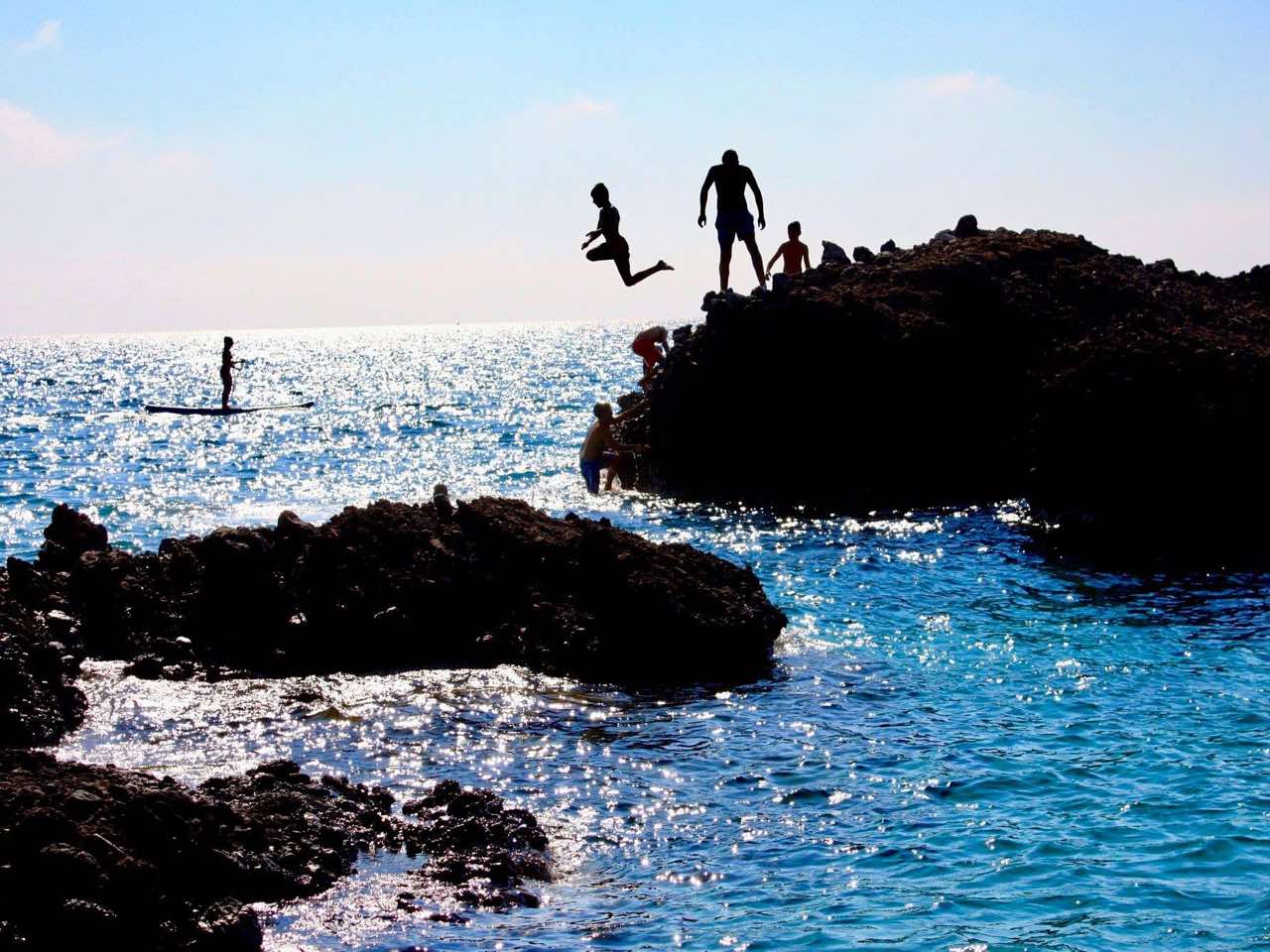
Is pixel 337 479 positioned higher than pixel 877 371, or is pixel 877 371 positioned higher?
pixel 877 371

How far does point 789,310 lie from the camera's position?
29.9 meters

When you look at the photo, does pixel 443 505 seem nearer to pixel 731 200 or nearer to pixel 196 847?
pixel 196 847

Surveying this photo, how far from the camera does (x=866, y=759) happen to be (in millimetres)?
12898

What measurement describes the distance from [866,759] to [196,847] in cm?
644

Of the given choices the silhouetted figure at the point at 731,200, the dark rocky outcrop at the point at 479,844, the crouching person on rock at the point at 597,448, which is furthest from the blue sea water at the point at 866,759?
the silhouetted figure at the point at 731,200

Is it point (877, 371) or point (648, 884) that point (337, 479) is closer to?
point (877, 371)

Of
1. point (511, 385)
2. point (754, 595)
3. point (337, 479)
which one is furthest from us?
point (511, 385)

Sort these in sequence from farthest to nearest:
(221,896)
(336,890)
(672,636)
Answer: (672,636), (336,890), (221,896)

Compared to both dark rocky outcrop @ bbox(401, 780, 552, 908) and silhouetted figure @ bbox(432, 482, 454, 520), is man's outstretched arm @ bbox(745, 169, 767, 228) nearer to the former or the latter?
silhouetted figure @ bbox(432, 482, 454, 520)

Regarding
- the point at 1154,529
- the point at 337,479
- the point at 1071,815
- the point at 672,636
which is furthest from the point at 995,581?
the point at 337,479

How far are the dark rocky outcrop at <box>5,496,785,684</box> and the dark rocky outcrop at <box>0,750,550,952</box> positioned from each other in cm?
451

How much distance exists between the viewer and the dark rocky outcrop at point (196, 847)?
8.00 m

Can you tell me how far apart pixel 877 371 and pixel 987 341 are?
110 inches

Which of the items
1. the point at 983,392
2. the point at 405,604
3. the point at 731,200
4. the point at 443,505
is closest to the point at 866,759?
the point at 405,604
